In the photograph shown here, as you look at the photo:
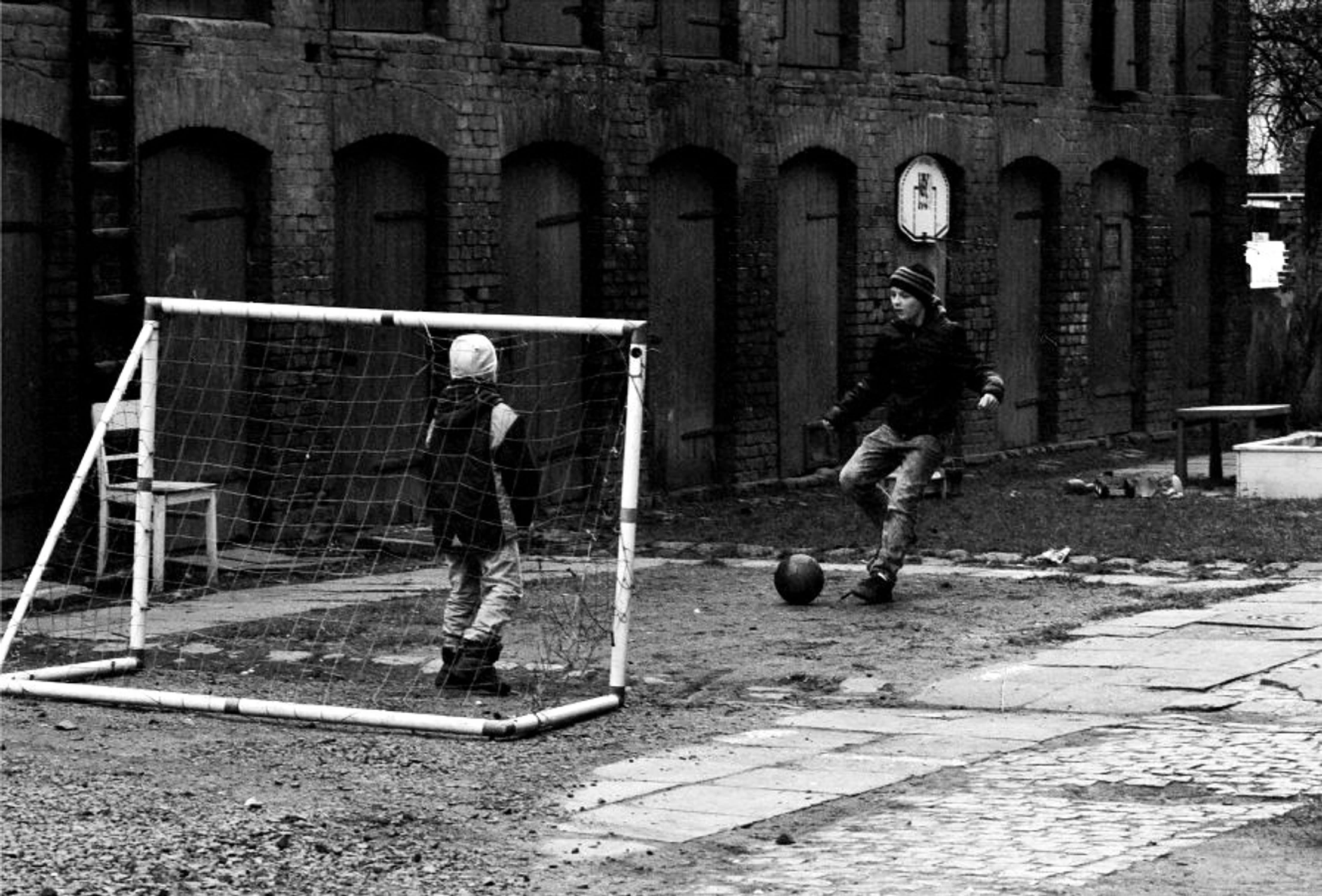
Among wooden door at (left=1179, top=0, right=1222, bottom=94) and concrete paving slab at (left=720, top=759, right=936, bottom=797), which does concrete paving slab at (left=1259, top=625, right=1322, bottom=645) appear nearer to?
concrete paving slab at (left=720, top=759, right=936, bottom=797)

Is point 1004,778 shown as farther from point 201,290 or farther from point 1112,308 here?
point 1112,308

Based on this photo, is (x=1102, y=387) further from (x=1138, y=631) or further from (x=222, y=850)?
(x=222, y=850)

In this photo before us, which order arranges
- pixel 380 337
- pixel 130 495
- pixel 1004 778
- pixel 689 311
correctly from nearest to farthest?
pixel 1004 778 → pixel 130 495 → pixel 380 337 → pixel 689 311

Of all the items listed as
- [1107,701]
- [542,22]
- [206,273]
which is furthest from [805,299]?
[1107,701]

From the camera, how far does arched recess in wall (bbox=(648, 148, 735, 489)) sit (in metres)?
20.0

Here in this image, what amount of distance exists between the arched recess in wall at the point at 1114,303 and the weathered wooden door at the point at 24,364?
1370cm

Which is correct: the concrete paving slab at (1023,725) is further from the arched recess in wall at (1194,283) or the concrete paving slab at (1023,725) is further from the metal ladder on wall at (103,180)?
the arched recess in wall at (1194,283)

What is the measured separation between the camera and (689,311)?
20.5 m

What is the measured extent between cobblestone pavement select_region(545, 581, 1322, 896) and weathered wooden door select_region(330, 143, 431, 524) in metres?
6.77

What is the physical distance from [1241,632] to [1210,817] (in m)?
4.18

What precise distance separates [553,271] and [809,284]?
3.61 m

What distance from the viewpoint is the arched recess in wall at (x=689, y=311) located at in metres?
20.0

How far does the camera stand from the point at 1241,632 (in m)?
12.0

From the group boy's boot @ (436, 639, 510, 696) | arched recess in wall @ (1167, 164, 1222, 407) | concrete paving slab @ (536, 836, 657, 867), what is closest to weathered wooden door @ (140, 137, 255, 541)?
boy's boot @ (436, 639, 510, 696)
